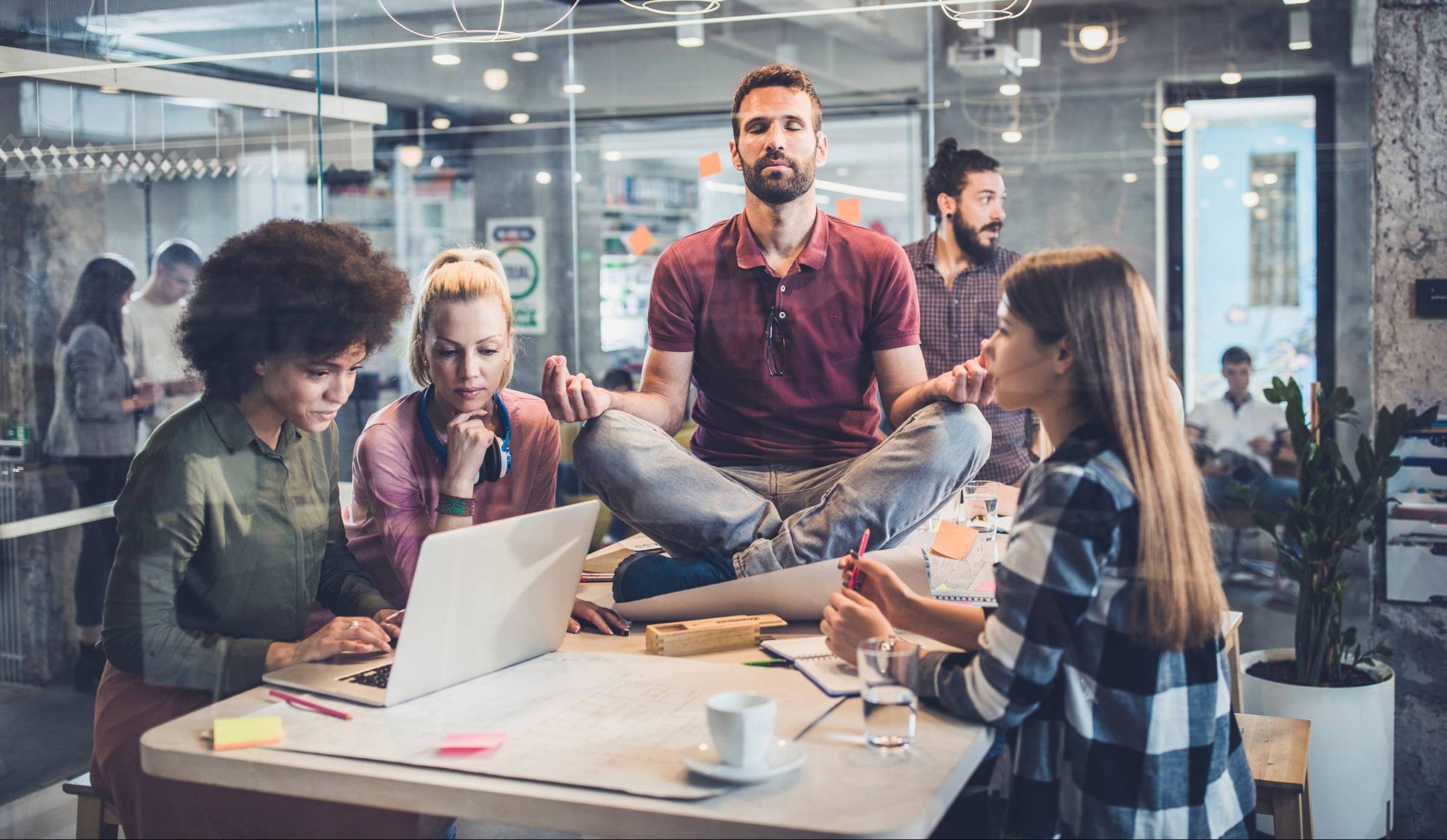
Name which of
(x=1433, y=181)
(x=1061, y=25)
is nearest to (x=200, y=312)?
(x=1061, y=25)

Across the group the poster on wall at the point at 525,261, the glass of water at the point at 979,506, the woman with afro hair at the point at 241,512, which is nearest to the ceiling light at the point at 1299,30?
the glass of water at the point at 979,506

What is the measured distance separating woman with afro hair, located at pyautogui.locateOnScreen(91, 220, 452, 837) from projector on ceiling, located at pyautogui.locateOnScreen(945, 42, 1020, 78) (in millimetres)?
1669

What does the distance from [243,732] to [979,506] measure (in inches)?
49.8

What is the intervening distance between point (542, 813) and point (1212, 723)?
2.55 feet

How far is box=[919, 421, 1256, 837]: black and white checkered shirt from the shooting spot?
4.25 ft

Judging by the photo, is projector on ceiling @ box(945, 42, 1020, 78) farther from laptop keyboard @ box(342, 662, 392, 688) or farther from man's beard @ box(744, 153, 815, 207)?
laptop keyboard @ box(342, 662, 392, 688)

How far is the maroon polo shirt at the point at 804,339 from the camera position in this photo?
2.26m

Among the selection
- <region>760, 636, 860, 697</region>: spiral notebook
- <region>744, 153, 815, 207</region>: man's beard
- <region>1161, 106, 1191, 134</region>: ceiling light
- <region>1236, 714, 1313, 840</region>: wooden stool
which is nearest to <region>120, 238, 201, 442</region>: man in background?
<region>760, 636, 860, 697</region>: spiral notebook

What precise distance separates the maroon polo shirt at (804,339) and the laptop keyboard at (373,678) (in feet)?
3.10

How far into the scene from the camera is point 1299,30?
2730mm

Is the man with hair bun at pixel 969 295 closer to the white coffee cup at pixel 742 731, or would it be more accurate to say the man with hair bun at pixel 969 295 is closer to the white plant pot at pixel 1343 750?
the white coffee cup at pixel 742 731

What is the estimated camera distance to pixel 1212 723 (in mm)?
1374

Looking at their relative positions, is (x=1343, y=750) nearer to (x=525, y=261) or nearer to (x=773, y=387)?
(x=773, y=387)

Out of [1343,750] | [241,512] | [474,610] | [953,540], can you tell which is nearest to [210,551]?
[241,512]
